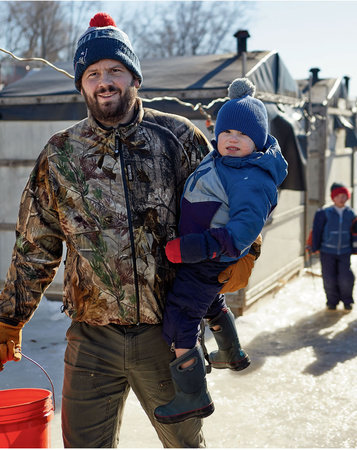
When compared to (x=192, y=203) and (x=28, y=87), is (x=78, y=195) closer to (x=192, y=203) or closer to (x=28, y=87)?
(x=192, y=203)

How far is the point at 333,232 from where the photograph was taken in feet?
28.4

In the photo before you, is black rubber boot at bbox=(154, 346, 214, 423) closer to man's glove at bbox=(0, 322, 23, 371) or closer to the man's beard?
man's glove at bbox=(0, 322, 23, 371)

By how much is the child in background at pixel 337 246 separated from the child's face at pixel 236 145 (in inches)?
238

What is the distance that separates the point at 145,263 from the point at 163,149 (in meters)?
0.50

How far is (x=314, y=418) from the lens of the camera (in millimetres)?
5031

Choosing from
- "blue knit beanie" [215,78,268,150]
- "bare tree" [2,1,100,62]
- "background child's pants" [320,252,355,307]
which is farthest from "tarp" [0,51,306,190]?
"bare tree" [2,1,100,62]

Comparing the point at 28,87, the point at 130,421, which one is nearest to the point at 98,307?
the point at 130,421

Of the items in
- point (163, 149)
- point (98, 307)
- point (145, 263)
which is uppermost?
point (163, 149)

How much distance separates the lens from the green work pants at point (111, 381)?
106 inches

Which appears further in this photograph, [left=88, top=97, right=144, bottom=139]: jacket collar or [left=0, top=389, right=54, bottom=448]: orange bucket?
[left=0, top=389, right=54, bottom=448]: orange bucket

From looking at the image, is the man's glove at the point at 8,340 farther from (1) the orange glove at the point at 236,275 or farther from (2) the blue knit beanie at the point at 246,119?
(2) the blue knit beanie at the point at 246,119

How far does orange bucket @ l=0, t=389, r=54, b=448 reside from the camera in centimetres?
303

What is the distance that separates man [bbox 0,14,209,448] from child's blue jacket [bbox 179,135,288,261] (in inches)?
6.1

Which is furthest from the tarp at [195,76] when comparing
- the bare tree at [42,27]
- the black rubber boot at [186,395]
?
the bare tree at [42,27]
